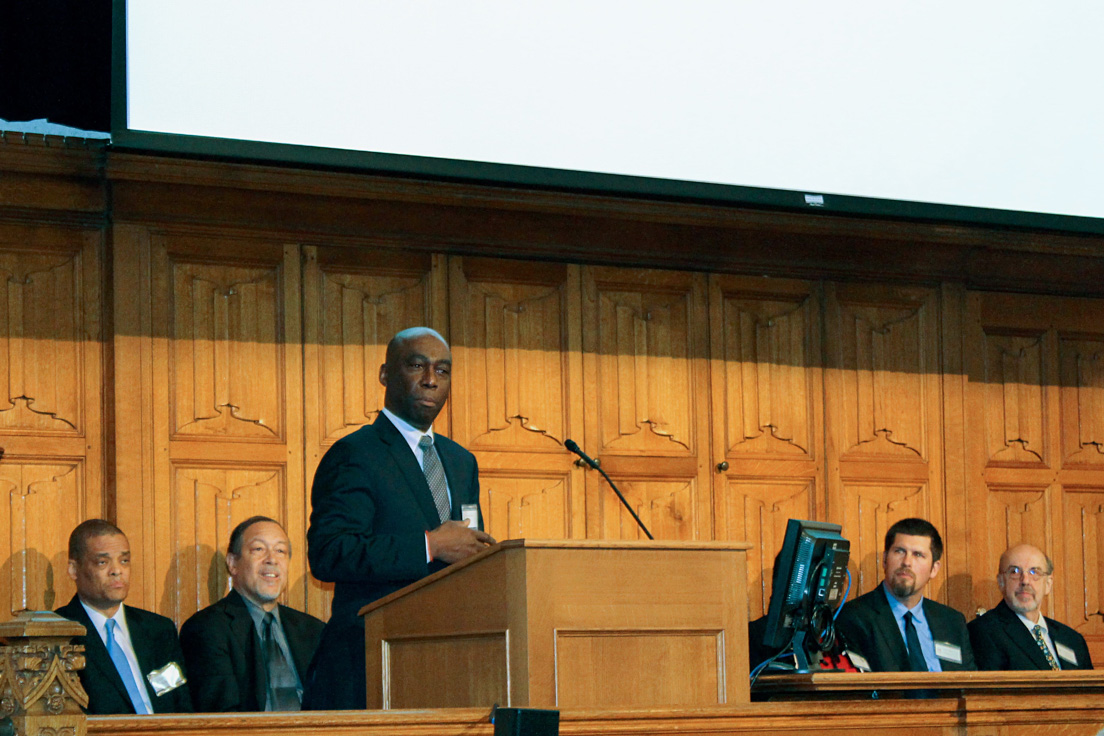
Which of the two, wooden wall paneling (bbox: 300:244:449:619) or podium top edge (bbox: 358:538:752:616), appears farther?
wooden wall paneling (bbox: 300:244:449:619)

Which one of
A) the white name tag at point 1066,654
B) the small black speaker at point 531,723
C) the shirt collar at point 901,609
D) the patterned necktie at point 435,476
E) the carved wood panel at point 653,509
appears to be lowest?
the white name tag at point 1066,654

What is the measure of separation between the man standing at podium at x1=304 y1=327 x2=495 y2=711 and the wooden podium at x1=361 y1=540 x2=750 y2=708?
8.1 inches

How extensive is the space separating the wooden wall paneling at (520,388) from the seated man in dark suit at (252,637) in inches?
37.3

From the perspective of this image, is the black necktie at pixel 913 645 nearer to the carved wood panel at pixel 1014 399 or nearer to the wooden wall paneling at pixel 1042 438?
the wooden wall paneling at pixel 1042 438

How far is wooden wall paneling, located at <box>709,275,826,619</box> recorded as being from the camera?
6.30 metres

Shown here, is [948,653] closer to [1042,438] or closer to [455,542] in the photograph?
[1042,438]

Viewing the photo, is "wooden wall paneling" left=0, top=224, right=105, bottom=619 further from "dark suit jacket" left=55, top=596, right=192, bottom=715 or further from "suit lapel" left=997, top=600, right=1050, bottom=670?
"suit lapel" left=997, top=600, right=1050, bottom=670

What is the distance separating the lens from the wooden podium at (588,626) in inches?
117

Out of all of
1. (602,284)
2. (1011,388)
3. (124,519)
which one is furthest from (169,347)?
(1011,388)

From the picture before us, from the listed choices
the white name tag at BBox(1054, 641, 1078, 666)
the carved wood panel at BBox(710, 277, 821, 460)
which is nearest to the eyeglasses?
the white name tag at BBox(1054, 641, 1078, 666)

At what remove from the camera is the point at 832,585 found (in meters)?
3.69

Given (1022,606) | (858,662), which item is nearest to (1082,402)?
(1022,606)

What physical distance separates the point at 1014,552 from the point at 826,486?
2.61 ft

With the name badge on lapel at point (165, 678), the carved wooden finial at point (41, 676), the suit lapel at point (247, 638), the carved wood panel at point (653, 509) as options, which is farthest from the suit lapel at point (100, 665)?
the carved wood panel at point (653, 509)
